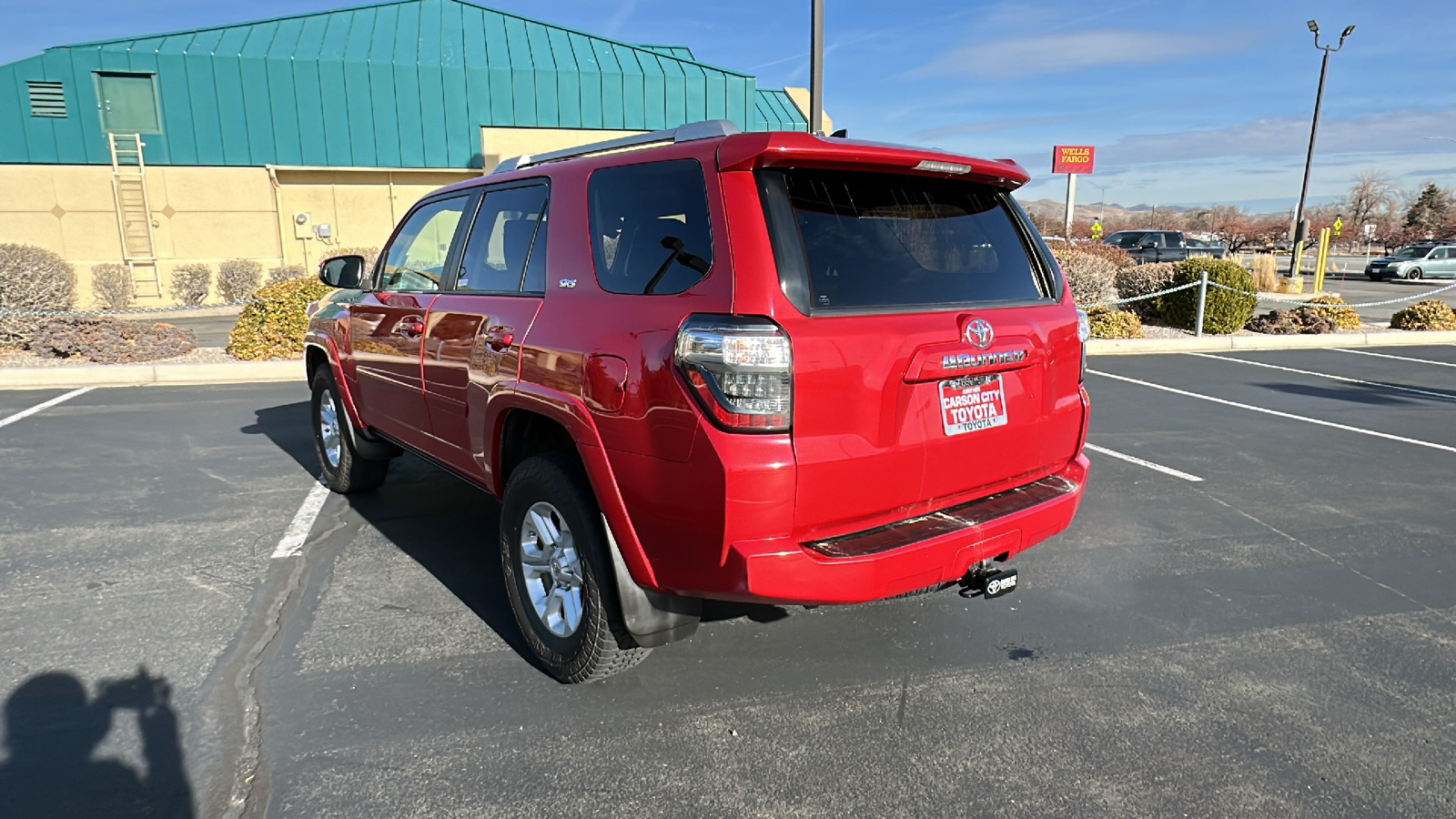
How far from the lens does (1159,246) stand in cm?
3106

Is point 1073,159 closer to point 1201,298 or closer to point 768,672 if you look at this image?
point 1201,298

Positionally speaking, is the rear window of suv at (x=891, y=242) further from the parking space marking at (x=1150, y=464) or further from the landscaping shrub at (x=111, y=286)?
the landscaping shrub at (x=111, y=286)

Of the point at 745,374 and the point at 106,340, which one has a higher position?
the point at 745,374

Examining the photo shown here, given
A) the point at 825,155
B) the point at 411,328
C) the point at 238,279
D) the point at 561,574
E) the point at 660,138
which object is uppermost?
the point at 660,138

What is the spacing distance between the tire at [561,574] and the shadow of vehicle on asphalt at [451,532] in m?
0.26

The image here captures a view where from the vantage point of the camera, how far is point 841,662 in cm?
345

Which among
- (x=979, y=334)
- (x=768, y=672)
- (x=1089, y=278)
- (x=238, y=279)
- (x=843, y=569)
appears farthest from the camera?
(x=238, y=279)

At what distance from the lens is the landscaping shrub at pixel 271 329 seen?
11062 millimetres

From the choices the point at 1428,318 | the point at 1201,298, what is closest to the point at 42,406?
the point at 1201,298

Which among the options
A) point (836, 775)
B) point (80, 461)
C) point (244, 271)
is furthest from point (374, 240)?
point (836, 775)

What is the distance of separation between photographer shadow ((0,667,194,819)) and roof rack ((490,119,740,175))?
8.30ft

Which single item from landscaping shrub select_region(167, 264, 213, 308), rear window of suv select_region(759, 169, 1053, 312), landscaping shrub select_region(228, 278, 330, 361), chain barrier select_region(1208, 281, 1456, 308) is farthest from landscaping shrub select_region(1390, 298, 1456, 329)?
landscaping shrub select_region(167, 264, 213, 308)

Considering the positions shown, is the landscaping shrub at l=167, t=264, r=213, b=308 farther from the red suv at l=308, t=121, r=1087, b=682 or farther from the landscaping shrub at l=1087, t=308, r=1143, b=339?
the red suv at l=308, t=121, r=1087, b=682

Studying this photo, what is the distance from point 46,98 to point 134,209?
2.88 meters
